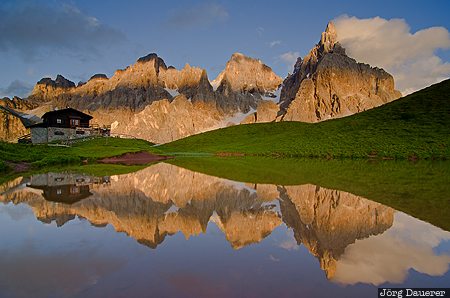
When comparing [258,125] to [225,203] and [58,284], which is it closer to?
[225,203]

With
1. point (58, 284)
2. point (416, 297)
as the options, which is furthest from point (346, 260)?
point (58, 284)

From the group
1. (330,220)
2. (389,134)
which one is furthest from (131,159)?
(330,220)

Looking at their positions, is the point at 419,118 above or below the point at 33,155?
above

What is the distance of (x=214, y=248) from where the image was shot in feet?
29.0

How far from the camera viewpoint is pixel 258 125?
11719cm

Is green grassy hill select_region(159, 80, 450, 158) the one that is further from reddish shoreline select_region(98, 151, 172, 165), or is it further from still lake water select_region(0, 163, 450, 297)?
still lake water select_region(0, 163, 450, 297)

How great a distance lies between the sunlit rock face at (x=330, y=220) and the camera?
341 inches

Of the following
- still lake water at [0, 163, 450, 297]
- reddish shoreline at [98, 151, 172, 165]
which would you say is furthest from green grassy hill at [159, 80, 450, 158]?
still lake water at [0, 163, 450, 297]

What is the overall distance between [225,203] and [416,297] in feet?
30.9

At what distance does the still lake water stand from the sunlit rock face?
41 millimetres

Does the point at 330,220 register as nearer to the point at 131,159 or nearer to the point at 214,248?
the point at 214,248

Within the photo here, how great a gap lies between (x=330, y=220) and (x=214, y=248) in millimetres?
4769

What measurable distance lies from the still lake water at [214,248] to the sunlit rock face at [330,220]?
4 cm

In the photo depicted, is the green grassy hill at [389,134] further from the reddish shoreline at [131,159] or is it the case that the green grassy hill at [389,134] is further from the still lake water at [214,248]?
the still lake water at [214,248]
